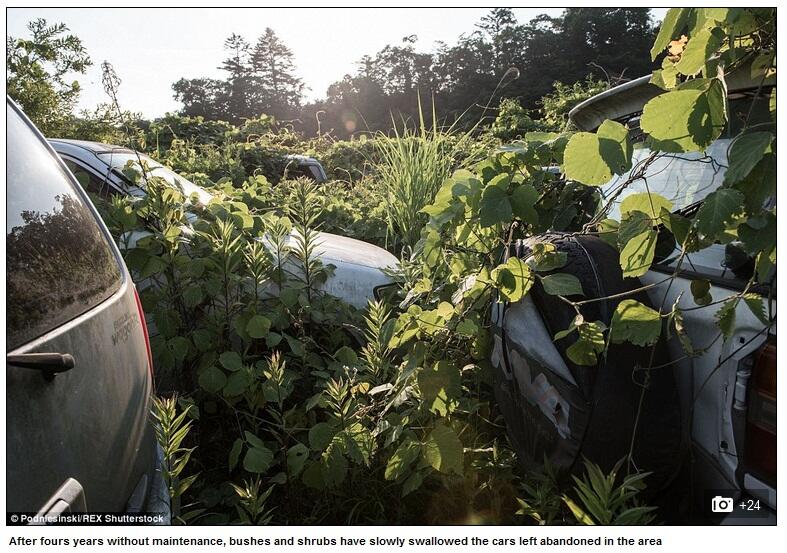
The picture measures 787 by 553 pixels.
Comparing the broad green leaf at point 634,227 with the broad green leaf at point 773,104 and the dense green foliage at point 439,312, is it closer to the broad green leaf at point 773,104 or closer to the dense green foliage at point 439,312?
the dense green foliage at point 439,312

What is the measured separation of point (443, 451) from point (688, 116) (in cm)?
120

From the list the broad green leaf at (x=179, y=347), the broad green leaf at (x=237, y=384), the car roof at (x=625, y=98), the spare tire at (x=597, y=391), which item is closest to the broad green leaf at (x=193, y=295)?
the broad green leaf at (x=179, y=347)

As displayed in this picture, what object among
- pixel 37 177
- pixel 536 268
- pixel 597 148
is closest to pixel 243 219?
pixel 37 177

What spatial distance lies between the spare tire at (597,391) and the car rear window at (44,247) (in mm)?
1235

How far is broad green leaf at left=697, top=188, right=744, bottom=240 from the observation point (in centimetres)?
132

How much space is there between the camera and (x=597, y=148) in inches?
61.0

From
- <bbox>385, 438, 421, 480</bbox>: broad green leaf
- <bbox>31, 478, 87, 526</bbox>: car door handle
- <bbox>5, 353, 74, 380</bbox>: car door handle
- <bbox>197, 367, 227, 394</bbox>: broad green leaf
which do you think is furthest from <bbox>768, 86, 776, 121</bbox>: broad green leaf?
<bbox>197, 367, 227, 394</bbox>: broad green leaf

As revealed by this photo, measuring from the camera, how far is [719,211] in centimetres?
133

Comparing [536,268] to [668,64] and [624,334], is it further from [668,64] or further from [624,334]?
[668,64]

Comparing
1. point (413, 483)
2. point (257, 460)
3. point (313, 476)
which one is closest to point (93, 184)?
point (257, 460)

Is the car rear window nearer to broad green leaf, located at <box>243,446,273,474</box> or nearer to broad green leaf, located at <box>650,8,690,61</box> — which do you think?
broad green leaf, located at <box>243,446,273,474</box>
